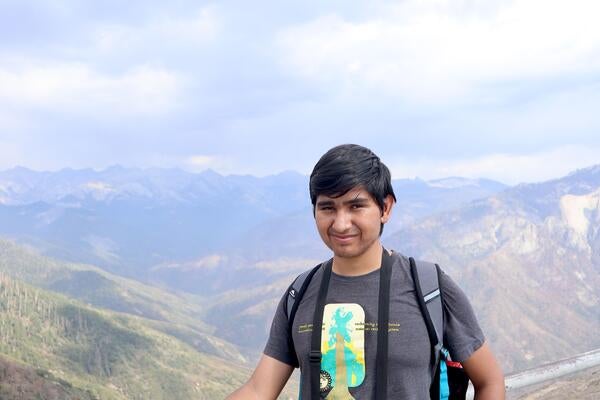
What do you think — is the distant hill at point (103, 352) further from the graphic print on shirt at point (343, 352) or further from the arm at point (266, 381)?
the graphic print on shirt at point (343, 352)

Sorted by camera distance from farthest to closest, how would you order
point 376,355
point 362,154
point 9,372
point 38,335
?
1. point 38,335
2. point 9,372
3. point 362,154
4. point 376,355

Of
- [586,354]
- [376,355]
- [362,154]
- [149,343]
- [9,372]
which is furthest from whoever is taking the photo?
[149,343]

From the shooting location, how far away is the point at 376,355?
11.5 ft

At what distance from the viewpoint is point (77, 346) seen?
160m

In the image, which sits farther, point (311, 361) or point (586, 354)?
point (586, 354)

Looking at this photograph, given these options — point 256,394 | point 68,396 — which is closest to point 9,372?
point 68,396

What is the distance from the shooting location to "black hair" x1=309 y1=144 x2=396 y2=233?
3635 millimetres

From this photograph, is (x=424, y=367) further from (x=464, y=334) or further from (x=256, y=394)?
(x=256, y=394)

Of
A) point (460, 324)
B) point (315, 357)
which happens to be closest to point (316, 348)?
point (315, 357)

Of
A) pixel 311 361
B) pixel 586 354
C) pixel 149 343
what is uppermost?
pixel 311 361

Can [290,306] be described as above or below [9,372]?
above

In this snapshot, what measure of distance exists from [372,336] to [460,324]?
0.60 m

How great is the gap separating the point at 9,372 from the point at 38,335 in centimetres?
6302

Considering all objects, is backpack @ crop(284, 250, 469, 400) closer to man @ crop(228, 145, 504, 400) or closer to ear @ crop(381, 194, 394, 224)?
man @ crop(228, 145, 504, 400)
